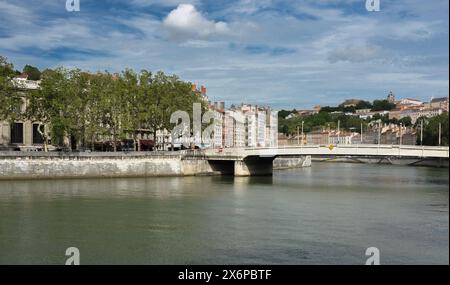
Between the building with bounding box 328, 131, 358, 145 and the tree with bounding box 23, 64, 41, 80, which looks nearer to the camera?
the tree with bounding box 23, 64, 41, 80

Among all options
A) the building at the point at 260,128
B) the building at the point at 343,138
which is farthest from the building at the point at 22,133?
the building at the point at 343,138

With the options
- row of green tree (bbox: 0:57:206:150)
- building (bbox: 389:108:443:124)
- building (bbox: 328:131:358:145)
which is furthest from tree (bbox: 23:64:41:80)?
building (bbox: 389:108:443:124)

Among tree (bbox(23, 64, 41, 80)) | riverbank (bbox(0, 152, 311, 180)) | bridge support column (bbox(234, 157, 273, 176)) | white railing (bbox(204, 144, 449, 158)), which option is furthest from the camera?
tree (bbox(23, 64, 41, 80))

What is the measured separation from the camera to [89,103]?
55.0m

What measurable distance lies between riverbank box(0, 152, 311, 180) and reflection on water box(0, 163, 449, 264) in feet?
20.1

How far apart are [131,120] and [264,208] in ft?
92.7

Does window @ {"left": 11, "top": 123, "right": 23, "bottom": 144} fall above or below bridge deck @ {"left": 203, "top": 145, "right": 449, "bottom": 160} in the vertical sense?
above

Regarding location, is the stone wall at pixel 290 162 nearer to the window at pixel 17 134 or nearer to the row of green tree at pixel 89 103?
the row of green tree at pixel 89 103

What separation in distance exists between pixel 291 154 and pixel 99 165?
1705cm

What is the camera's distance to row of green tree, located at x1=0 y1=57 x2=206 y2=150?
5331 cm

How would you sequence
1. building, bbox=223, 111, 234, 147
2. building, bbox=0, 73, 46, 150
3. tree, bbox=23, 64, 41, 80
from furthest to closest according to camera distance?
building, bbox=223, 111, 234, 147 → tree, bbox=23, 64, 41, 80 → building, bbox=0, 73, 46, 150

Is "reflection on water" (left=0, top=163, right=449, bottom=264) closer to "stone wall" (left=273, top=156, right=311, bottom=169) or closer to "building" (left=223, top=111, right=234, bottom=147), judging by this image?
"stone wall" (left=273, top=156, right=311, bottom=169)
